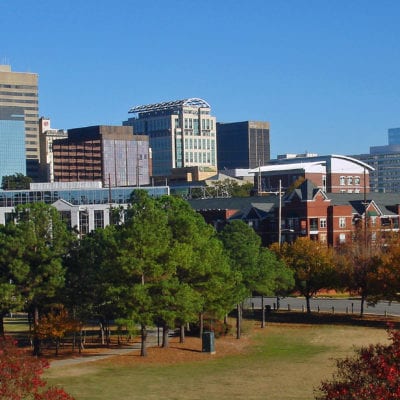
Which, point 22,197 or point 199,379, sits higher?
point 22,197

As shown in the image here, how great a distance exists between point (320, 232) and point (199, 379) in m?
62.4

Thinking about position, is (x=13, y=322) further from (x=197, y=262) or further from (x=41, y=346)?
(x=197, y=262)

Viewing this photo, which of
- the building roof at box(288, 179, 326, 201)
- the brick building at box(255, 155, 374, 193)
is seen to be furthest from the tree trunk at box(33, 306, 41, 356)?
the brick building at box(255, 155, 374, 193)

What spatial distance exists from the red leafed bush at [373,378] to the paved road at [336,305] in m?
51.5

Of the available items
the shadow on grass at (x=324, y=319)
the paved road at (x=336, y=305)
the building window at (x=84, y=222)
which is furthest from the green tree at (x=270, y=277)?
the building window at (x=84, y=222)

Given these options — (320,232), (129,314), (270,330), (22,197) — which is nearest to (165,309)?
(129,314)

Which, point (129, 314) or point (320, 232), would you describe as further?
point (320, 232)

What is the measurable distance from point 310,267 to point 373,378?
52732mm

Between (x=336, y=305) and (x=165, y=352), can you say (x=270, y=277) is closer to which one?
(x=165, y=352)

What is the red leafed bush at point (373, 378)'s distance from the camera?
21750 millimetres

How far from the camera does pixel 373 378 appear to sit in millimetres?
22891

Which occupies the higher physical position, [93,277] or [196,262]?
[196,262]

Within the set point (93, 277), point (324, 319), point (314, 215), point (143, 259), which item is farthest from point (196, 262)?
point (314, 215)

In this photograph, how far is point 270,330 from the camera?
6625 cm
